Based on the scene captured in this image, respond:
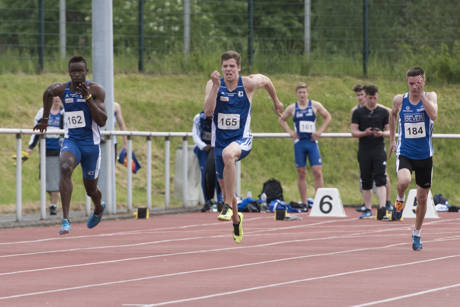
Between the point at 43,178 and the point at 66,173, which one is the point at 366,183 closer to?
the point at 43,178

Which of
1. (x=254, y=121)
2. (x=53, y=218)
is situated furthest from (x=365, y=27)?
(x=53, y=218)

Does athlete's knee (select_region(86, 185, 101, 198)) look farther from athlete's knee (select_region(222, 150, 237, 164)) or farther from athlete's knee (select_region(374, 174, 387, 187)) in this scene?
athlete's knee (select_region(374, 174, 387, 187))

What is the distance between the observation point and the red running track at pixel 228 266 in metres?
8.64

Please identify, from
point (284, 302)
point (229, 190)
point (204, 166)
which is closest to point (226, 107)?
point (229, 190)

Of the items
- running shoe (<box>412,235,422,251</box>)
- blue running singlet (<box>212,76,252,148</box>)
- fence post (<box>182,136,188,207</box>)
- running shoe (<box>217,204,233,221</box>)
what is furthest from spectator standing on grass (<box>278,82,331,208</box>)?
running shoe (<box>412,235,422,251</box>)

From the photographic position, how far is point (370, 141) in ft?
63.1

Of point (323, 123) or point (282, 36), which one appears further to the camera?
point (282, 36)

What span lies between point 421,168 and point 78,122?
433 cm

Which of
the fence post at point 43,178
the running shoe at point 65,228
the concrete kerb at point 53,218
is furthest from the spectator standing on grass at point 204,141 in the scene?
the running shoe at point 65,228

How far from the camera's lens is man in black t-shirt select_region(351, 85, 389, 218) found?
19062mm

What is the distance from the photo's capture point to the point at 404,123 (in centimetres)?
1314

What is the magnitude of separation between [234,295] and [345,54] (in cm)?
2389

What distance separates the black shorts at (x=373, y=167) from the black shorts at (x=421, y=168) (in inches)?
234

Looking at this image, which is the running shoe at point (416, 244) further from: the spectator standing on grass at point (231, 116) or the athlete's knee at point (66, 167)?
the athlete's knee at point (66, 167)
